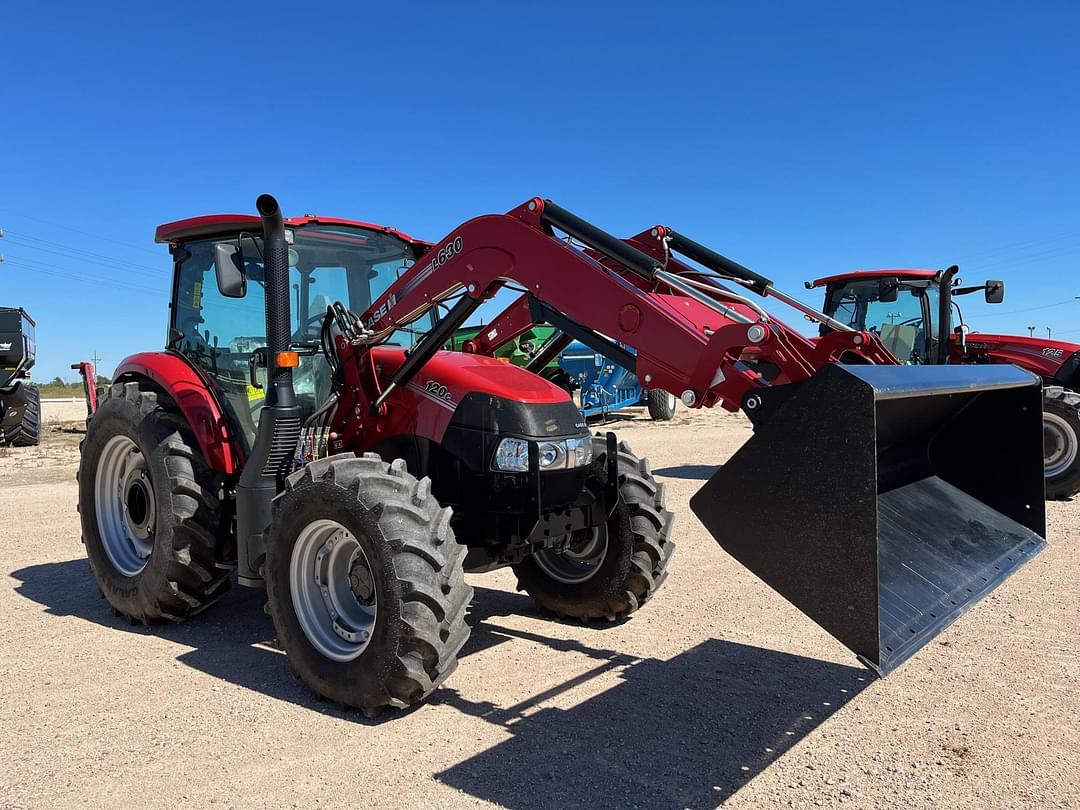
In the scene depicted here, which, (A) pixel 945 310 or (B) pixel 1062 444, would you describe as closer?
(B) pixel 1062 444

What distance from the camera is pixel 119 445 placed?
5.04 metres

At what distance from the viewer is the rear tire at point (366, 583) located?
328 cm

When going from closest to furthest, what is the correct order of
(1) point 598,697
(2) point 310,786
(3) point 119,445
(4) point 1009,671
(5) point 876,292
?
(2) point 310,786, (1) point 598,697, (4) point 1009,671, (3) point 119,445, (5) point 876,292

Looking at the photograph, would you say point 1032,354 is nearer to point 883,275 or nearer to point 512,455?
point 883,275

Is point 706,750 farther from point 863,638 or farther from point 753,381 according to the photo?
point 753,381

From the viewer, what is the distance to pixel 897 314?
32.1 ft

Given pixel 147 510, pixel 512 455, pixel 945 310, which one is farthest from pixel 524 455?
pixel 945 310

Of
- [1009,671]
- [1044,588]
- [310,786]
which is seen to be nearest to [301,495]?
[310,786]

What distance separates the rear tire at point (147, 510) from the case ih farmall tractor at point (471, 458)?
19mm

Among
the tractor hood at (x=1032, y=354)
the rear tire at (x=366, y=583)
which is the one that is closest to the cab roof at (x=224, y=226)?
the rear tire at (x=366, y=583)

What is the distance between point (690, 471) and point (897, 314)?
11.1 feet

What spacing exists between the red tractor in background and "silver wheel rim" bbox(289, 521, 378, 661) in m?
7.69

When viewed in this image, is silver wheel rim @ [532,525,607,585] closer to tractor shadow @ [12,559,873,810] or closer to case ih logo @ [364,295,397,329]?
tractor shadow @ [12,559,873,810]

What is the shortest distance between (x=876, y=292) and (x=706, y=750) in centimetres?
806
